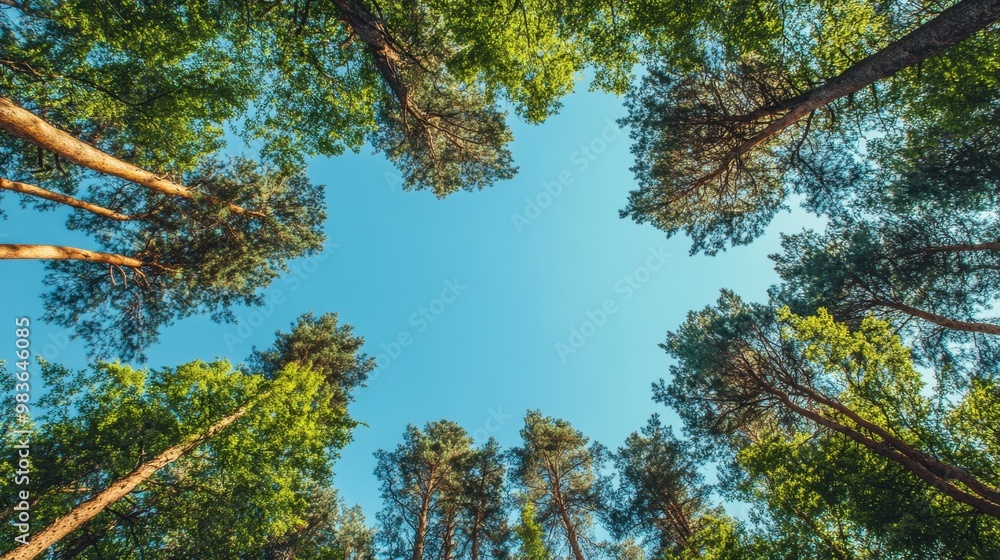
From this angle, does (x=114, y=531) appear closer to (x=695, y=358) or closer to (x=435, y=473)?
(x=435, y=473)

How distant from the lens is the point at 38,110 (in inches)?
351

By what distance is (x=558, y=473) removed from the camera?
60.9 feet

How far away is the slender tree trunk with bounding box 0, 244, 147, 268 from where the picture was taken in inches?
271

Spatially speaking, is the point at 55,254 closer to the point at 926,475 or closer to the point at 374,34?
the point at 374,34

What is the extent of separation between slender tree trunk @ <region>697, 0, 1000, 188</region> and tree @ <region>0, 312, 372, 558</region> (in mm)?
16613

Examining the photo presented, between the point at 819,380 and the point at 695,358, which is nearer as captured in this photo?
the point at 819,380

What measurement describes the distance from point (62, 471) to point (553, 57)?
1766 centimetres

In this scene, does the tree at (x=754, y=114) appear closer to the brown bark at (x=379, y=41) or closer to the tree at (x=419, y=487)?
the brown bark at (x=379, y=41)

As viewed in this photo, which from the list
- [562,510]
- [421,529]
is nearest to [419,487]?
[421,529]

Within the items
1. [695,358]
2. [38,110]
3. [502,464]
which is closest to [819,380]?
[695,358]

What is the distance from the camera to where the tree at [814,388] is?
792 cm

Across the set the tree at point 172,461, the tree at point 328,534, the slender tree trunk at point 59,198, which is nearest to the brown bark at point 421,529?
the tree at point 328,534

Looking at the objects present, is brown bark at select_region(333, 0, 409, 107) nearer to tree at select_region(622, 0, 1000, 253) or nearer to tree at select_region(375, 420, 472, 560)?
tree at select_region(622, 0, 1000, 253)

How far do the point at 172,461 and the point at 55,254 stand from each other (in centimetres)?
590
